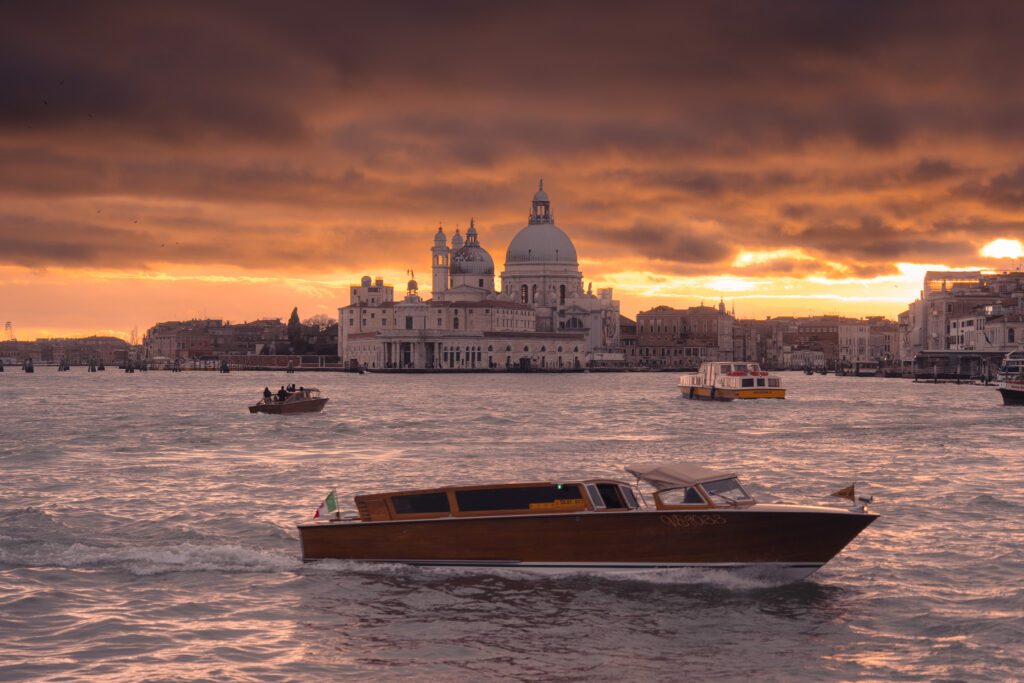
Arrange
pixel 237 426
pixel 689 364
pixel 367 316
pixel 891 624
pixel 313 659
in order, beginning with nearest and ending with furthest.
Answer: pixel 313 659, pixel 891 624, pixel 237 426, pixel 367 316, pixel 689 364

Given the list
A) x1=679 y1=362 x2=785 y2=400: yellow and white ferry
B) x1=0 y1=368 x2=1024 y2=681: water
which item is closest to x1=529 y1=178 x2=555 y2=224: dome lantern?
x1=679 y1=362 x2=785 y2=400: yellow and white ferry

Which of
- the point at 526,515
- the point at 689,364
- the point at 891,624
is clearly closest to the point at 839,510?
the point at 891,624

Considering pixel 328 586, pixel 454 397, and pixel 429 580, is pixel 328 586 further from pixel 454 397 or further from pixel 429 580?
pixel 454 397

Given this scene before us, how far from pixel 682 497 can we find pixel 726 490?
555mm

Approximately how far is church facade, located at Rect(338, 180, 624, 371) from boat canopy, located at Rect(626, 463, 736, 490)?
5235 inches

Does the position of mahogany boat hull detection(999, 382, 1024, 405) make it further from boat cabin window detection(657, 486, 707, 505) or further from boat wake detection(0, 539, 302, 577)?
boat wake detection(0, 539, 302, 577)

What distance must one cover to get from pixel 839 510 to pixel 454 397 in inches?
2375

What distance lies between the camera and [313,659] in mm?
11922

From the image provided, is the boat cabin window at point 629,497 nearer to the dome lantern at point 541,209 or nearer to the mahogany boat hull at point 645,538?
the mahogany boat hull at point 645,538

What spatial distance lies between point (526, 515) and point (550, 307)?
151895mm

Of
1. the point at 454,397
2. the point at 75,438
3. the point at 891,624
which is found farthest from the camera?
the point at 454,397

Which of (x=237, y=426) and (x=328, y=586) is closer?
(x=328, y=586)

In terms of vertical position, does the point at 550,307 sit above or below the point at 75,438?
above

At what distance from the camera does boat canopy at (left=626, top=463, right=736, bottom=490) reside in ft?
47.1
